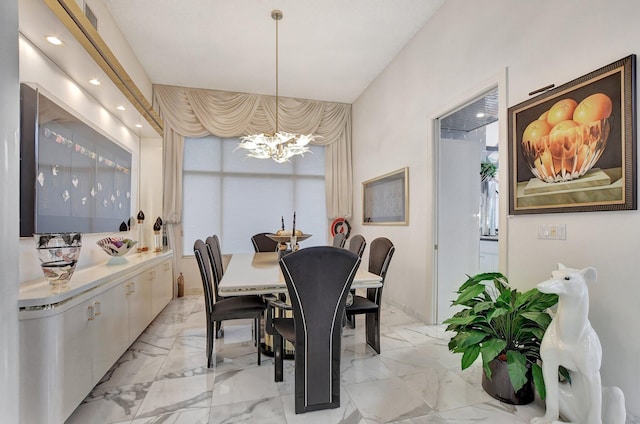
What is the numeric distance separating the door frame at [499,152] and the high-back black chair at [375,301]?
33.2 inches

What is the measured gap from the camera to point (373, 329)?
263cm

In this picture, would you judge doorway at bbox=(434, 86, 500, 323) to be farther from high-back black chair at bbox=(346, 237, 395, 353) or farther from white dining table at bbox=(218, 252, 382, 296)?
white dining table at bbox=(218, 252, 382, 296)

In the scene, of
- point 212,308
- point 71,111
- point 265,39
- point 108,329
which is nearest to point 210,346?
point 212,308

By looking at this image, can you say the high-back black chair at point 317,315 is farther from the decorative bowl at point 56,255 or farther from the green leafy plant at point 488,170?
the green leafy plant at point 488,170

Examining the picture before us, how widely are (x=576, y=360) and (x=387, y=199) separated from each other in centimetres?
286

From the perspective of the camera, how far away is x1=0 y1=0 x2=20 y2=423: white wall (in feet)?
3.87

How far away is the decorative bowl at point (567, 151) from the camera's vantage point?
1.74 metres

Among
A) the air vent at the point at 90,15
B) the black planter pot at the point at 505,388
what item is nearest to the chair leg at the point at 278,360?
the black planter pot at the point at 505,388

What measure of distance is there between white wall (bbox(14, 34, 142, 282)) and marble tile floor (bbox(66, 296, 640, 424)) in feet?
2.96

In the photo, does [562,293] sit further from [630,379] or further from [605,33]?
[605,33]

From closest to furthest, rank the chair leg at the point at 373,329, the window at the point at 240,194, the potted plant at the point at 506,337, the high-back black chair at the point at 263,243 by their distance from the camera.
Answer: the potted plant at the point at 506,337, the chair leg at the point at 373,329, the high-back black chair at the point at 263,243, the window at the point at 240,194

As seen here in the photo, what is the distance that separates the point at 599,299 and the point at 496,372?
73cm

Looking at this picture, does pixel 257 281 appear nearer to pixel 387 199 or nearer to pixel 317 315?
pixel 317 315

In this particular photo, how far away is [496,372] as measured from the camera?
1.91m
